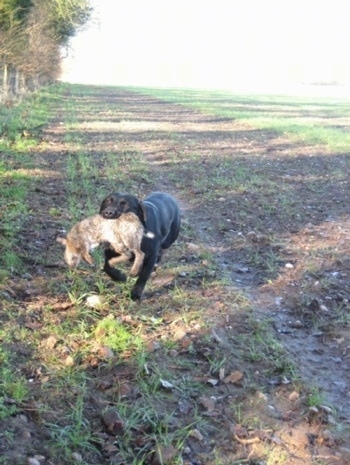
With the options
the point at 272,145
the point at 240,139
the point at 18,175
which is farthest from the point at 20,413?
the point at 240,139

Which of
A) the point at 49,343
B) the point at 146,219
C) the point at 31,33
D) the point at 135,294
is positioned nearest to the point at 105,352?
the point at 49,343

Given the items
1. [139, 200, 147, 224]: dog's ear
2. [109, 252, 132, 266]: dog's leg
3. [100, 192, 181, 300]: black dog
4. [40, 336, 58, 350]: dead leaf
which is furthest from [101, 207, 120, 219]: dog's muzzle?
[40, 336, 58, 350]: dead leaf

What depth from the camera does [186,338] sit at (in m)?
5.05

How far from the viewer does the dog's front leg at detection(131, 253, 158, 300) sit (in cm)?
558

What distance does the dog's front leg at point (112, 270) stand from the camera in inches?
223

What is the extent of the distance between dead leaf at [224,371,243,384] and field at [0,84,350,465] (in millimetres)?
13

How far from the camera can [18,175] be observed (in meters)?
10.8

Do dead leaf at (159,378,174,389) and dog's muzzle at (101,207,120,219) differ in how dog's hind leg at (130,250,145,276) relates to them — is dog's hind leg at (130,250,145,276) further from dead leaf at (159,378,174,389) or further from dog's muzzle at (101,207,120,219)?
dead leaf at (159,378,174,389)

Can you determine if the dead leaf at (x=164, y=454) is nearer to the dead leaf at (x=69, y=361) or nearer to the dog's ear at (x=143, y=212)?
the dead leaf at (x=69, y=361)

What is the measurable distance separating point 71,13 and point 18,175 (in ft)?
91.1

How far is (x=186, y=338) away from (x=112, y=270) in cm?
115

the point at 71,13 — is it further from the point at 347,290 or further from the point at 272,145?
the point at 347,290

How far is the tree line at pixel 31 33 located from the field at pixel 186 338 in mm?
13333

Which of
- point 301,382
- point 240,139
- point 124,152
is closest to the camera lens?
point 301,382
